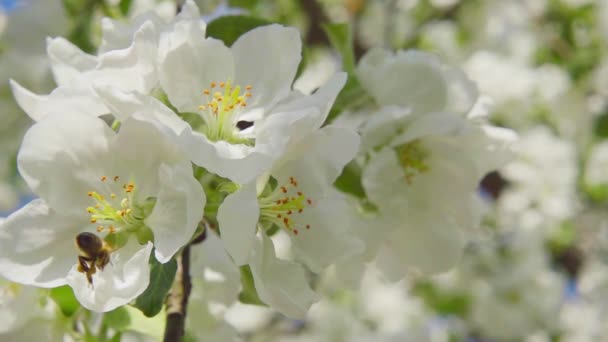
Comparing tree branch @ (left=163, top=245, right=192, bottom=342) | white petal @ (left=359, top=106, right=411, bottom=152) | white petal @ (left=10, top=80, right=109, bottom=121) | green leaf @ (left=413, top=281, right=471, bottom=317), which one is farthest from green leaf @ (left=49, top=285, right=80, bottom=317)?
green leaf @ (left=413, top=281, right=471, bottom=317)

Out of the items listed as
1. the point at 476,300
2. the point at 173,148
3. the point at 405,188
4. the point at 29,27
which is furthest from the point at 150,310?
the point at 476,300

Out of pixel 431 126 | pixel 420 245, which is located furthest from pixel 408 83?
pixel 420 245

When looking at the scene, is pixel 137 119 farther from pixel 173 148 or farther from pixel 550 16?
pixel 550 16

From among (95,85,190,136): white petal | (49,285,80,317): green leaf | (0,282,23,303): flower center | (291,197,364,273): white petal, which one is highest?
(95,85,190,136): white petal

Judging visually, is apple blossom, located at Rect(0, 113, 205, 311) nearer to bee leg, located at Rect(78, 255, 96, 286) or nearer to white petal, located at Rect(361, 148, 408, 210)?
bee leg, located at Rect(78, 255, 96, 286)

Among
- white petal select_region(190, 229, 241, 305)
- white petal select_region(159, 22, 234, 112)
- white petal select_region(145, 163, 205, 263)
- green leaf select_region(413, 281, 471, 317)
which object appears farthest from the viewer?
green leaf select_region(413, 281, 471, 317)

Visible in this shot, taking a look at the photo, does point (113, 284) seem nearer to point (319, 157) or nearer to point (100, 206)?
point (100, 206)
